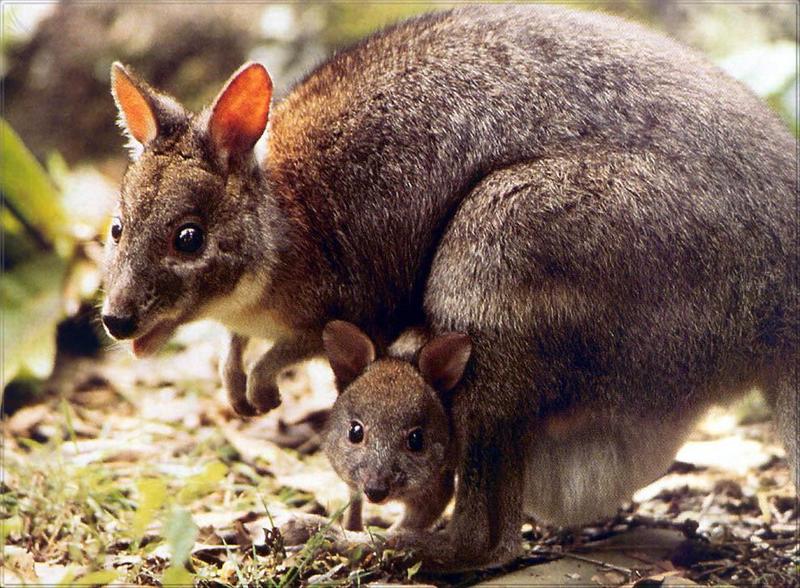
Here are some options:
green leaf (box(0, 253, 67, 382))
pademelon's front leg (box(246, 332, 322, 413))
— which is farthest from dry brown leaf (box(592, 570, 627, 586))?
green leaf (box(0, 253, 67, 382))

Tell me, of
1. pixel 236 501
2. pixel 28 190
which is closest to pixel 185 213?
pixel 236 501

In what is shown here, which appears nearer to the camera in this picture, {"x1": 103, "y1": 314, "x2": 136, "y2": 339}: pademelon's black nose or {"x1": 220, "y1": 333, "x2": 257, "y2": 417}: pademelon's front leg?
A: {"x1": 103, "y1": 314, "x2": 136, "y2": 339}: pademelon's black nose

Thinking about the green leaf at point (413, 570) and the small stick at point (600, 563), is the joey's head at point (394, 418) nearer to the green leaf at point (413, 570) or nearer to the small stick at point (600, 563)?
the green leaf at point (413, 570)

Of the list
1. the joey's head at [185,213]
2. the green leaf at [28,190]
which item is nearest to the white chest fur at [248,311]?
the joey's head at [185,213]

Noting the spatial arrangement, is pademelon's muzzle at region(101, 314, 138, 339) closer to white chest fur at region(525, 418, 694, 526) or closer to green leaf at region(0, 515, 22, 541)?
green leaf at region(0, 515, 22, 541)

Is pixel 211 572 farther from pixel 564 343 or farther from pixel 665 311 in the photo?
pixel 665 311

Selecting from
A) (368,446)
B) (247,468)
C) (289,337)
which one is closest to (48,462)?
(247,468)
